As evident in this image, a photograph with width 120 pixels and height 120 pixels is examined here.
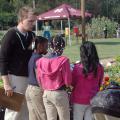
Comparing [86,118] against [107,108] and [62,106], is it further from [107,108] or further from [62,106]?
[107,108]

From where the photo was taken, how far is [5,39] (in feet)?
19.2

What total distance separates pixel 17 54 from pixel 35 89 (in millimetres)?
578

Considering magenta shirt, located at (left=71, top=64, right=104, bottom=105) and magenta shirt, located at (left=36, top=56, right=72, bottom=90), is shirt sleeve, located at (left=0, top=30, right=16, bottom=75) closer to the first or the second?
magenta shirt, located at (left=36, top=56, right=72, bottom=90)

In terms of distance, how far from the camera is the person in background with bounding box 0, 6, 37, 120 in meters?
5.84

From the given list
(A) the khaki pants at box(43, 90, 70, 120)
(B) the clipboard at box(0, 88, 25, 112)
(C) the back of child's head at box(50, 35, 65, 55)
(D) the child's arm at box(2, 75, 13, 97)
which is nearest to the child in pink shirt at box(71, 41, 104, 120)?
(A) the khaki pants at box(43, 90, 70, 120)

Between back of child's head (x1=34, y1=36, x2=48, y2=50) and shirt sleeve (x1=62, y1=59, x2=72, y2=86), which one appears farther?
back of child's head (x1=34, y1=36, x2=48, y2=50)

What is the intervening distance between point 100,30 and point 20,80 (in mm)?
39911

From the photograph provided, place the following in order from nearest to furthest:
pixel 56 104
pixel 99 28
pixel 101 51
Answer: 1. pixel 56 104
2. pixel 101 51
3. pixel 99 28

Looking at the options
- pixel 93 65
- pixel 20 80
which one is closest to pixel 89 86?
pixel 93 65

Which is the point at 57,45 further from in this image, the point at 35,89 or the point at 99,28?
the point at 99,28

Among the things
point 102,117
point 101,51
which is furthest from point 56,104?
point 101,51

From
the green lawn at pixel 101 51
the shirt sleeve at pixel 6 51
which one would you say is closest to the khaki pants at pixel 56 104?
the shirt sleeve at pixel 6 51

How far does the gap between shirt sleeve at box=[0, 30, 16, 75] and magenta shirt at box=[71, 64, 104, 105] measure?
2.80 ft

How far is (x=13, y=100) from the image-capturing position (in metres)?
5.95
